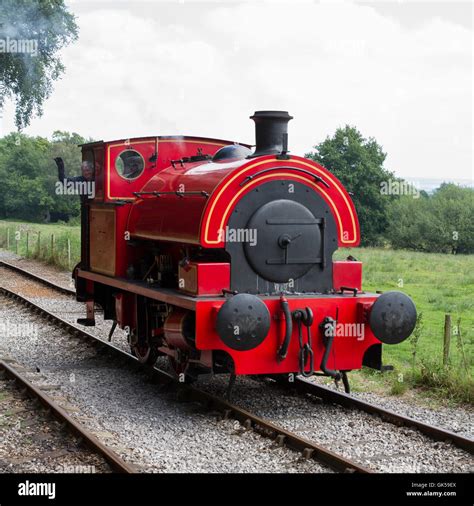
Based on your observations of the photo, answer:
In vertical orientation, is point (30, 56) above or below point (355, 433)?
above

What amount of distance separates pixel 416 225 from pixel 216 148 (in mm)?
32535

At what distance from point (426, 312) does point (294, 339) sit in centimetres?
892

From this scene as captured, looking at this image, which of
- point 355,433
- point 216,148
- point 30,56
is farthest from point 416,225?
point 355,433

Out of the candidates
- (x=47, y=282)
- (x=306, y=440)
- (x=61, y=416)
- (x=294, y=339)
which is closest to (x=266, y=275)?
(x=294, y=339)

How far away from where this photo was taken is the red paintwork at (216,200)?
7676 mm

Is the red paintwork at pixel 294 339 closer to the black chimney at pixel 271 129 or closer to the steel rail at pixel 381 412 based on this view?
the steel rail at pixel 381 412

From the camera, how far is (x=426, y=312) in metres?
16.0

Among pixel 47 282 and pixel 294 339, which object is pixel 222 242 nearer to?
pixel 294 339

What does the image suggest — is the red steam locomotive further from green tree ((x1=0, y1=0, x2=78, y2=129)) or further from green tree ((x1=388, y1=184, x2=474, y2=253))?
green tree ((x1=388, y1=184, x2=474, y2=253))

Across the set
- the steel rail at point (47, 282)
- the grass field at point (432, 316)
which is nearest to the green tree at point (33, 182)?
the grass field at point (432, 316)

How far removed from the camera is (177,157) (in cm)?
1013

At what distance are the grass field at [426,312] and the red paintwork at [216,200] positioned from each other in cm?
185
